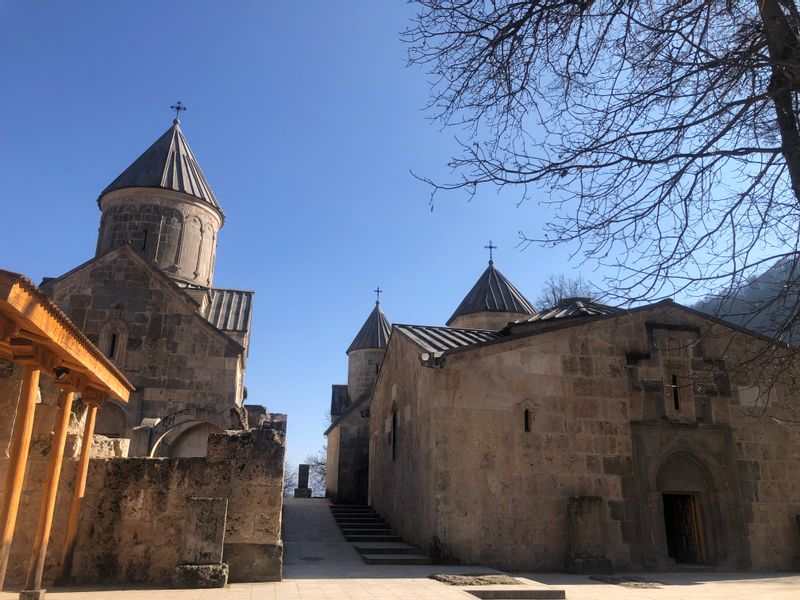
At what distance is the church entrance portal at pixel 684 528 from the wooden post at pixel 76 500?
9844mm

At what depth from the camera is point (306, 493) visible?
20.9 meters

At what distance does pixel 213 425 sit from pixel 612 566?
27.1ft

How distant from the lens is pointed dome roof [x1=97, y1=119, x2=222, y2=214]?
1695cm

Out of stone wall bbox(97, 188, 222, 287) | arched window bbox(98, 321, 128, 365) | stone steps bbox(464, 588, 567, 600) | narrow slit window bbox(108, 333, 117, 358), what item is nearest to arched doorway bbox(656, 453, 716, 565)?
stone steps bbox(464, 588, 567, 600)

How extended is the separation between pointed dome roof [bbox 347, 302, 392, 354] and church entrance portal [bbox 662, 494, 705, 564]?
43.2ft

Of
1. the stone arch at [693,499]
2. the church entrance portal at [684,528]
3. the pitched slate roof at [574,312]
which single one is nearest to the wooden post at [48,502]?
the stone arch at [693,499]

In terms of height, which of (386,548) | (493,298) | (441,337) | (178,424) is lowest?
(386,548)

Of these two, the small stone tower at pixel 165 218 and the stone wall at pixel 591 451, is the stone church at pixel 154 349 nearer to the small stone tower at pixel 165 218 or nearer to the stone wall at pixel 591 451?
the small stone tower at pixel 165 218

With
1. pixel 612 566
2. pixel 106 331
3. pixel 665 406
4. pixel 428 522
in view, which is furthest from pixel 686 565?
pixel 106 331

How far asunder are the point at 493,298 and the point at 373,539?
33.1ft

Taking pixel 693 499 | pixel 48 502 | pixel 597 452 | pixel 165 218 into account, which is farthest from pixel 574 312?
pixel 165 218

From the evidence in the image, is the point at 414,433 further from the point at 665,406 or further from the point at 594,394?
the point at 665,406

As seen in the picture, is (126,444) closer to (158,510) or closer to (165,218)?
(158,510)

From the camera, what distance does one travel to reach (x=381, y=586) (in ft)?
23.9
